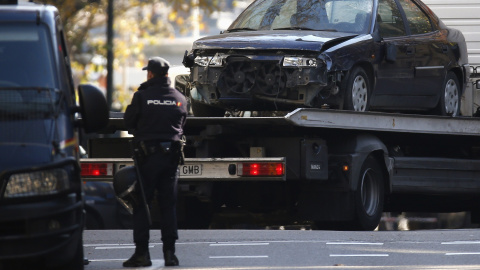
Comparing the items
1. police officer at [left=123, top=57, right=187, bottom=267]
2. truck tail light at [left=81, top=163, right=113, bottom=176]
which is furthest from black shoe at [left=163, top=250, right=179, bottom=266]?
truck tail light at [left=81, top=163, right=113, bottom=176]

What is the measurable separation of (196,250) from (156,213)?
2.94 meters

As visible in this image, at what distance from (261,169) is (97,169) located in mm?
1875

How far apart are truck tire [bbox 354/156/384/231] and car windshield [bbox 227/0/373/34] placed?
4.74ft

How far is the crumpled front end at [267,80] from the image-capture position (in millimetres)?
12367

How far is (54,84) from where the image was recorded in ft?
27.5

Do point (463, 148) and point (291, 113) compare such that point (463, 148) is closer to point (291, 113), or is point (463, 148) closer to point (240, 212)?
point (240, 212)

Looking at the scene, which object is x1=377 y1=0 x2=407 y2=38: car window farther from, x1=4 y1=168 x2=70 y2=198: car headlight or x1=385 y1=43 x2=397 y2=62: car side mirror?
x1=4 y1=168 x2=70 y2=198: car headlight

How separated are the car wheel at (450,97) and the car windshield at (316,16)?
4.90 ft

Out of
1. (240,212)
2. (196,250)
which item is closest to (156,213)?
(240,212)

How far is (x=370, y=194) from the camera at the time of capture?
13367 mm

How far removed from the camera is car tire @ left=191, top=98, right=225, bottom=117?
1318cm

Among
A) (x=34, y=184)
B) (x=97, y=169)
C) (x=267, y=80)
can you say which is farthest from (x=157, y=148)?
(x=97, y=169)

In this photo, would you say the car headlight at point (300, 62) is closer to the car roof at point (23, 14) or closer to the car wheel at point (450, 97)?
the car wheel at point (450, 97)

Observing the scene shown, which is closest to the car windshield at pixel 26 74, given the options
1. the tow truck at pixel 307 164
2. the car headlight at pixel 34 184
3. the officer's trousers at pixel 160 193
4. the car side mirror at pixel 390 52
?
the car headlight at pixel 34 184
